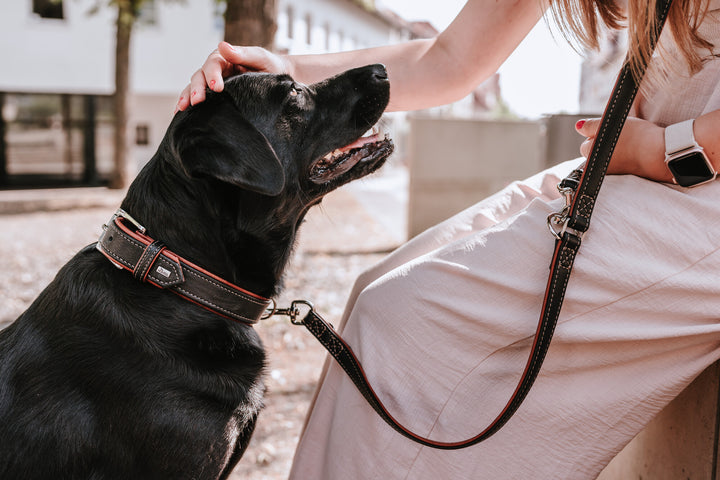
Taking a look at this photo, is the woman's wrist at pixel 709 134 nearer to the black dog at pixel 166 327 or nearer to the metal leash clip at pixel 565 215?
the metal leash clip at pixel 565 215

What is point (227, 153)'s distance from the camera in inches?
73.3

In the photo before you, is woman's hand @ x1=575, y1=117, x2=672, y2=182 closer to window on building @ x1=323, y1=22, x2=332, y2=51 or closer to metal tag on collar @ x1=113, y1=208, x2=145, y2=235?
metal tag on collar @ x1=113, y1=208, x2=145, y2=235

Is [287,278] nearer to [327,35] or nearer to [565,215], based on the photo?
[565,215]

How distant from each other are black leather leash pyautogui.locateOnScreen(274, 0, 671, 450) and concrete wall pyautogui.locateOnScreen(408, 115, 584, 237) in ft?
23.3

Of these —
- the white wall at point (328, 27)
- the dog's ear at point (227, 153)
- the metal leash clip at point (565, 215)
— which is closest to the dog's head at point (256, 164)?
the dog's ear at point (227, 153)

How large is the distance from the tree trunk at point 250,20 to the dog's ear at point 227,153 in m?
2.74

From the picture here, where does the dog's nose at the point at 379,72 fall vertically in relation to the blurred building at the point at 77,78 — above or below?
above

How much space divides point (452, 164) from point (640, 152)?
7.45 metres

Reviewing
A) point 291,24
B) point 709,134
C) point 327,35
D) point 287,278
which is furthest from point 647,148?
point 327,35

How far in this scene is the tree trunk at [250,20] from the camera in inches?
176

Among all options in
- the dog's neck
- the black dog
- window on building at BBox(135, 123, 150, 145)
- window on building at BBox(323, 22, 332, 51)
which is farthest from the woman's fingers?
window on building at BBox(323, 22, 332, 51)

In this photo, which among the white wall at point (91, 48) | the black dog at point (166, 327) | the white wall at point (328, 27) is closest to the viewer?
the black dog at point (166, 327)

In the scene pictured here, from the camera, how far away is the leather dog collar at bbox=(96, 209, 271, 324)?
179cm

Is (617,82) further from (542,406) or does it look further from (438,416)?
(438,416)
